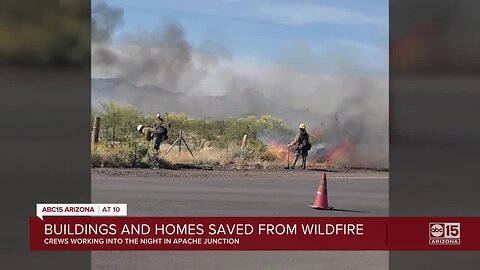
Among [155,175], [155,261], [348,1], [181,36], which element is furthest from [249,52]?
[155,261]

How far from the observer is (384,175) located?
291 cm

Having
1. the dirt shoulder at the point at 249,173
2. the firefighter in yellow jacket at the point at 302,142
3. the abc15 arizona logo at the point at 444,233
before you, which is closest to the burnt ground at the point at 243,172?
the dirt shoulder at the point at 249,173

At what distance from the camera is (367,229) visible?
9.62 ft

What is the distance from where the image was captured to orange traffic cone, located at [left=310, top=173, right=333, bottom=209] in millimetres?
2904

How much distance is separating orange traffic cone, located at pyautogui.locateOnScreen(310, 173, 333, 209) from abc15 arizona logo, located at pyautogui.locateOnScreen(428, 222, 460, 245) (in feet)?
1.90

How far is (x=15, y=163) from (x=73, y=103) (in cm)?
42

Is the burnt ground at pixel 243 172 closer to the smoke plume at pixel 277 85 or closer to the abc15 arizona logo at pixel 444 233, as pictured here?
the smoke plume at pixel 277 85

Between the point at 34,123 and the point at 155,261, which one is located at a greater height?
the point at 34,123

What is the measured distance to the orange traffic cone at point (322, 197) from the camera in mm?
2904

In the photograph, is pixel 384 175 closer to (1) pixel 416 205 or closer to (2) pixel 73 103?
(1) pixel 416 205

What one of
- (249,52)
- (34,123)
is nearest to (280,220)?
(249,52)

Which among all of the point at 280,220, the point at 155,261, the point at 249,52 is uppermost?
the point at 249,52

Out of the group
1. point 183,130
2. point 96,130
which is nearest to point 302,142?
point 183,130

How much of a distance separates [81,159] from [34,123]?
298 millimetres
